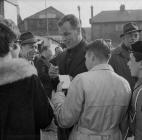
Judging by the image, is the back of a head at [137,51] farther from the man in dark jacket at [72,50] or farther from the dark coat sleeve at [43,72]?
the dark coat sleeve at [43,72]

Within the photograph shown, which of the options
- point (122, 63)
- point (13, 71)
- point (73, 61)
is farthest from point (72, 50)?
point (13, 71)

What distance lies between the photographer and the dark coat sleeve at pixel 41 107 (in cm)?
262

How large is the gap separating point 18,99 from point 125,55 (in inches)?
126

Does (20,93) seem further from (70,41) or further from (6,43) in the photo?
(70,41)

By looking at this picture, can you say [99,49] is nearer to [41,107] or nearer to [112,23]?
[41,107]

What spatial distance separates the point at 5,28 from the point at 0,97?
0.59 m

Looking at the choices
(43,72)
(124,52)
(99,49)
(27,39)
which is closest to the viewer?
(99,49)

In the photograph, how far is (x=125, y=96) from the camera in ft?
9.90

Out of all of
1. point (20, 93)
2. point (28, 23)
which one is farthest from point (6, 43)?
point (28, 23)

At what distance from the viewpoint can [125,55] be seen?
5.34 m

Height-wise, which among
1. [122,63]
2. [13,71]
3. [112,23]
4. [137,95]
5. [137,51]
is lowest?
[137,95]

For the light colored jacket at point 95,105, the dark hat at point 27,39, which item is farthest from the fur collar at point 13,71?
the dark hat at point 27,39

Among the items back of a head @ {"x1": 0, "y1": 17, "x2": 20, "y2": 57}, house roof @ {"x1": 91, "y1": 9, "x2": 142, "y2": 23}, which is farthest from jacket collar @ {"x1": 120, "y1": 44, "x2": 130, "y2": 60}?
house roof @ {"x1": 91, "y1": 9, "x2": 142, "y2": 23}

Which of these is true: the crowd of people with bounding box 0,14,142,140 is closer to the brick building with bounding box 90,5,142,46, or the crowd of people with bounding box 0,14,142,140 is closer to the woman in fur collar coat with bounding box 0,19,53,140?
the woman in fur collar coat with bounding box 0,19,53,140
